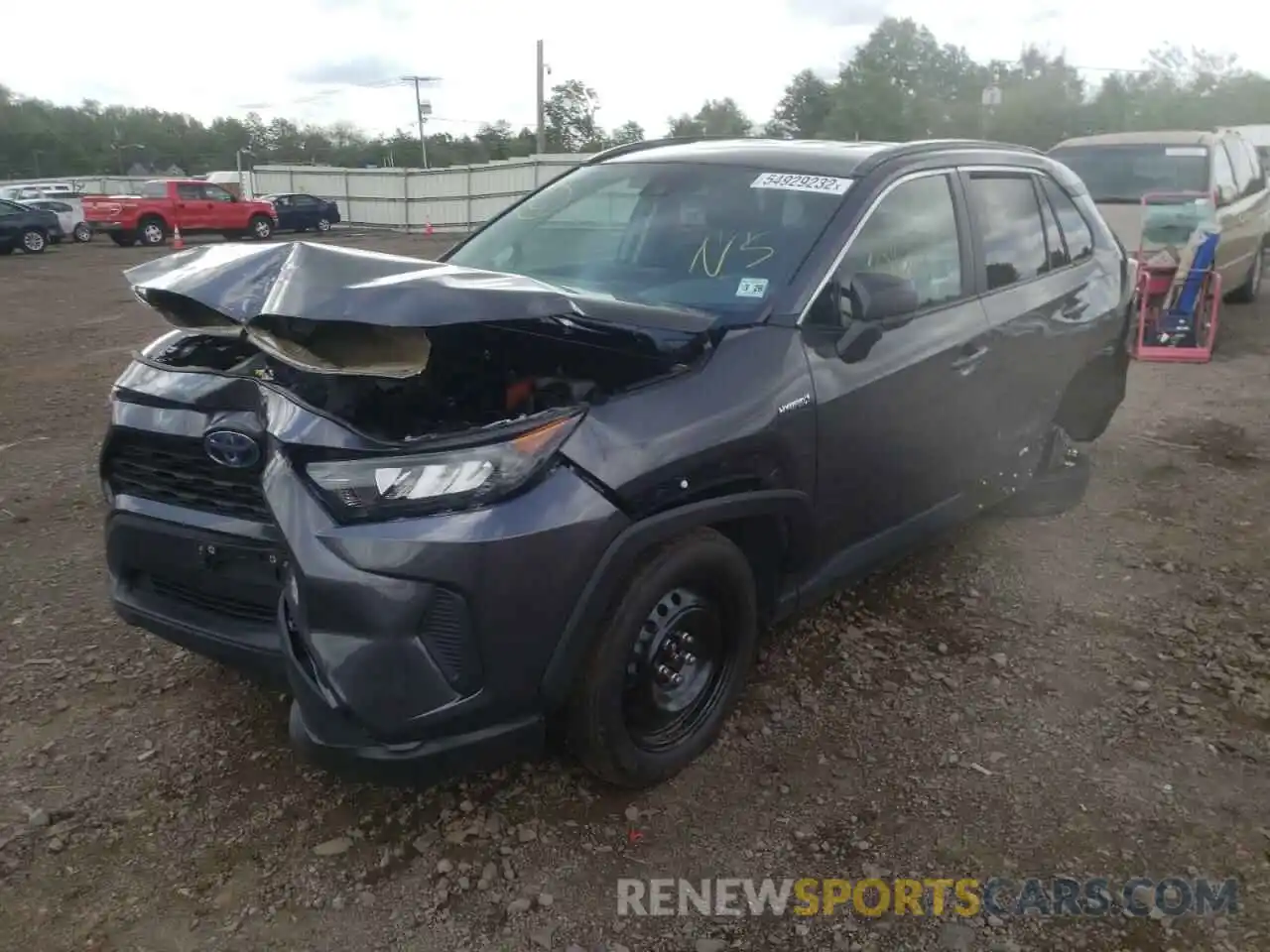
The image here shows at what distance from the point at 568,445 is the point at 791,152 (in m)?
1.90

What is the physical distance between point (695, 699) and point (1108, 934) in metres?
1.21

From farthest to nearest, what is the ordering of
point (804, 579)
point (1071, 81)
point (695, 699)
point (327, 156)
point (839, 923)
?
point (327, 156) < point (1071, 81) < point (804, 579) < point (695, 699) < point (839, 923)

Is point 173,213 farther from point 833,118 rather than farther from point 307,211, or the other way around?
point 833,118

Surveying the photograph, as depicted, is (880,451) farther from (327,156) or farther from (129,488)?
(327,156)

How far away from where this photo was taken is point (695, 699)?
300cm

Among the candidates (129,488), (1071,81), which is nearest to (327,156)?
(1071,81)

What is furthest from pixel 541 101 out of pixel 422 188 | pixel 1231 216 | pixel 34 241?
pixel 1231 216

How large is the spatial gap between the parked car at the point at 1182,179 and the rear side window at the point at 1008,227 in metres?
5.52

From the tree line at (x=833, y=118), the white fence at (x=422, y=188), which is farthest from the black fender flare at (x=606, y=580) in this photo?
the tree line at (x=833, y=118)

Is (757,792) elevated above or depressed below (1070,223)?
below

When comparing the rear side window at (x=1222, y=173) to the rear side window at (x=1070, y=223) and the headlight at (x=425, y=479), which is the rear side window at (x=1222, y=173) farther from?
the headlight at (x=425, y=479)

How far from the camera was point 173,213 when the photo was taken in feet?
83.4

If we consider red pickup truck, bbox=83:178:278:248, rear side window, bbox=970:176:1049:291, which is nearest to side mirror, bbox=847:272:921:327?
rear side window, bbox=970:176:1049:291

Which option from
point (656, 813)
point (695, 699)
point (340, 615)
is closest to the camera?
point (340, 615)
